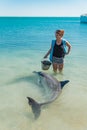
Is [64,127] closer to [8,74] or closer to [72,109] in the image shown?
[72,109]

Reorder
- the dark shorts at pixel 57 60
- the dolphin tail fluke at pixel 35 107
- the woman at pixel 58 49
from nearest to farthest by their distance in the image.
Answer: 1. the dolphin tail fluke at pixel 35 107
2. the woman at pixel 58 49
3. the dark shorts at pixel 57 60

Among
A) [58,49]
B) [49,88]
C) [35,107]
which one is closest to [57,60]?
[58,49]

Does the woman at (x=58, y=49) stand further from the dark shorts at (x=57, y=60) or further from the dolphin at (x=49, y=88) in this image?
the dolphin at (x=49, y=88)

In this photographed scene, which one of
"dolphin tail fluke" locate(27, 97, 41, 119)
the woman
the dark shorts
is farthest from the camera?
the dark shorts

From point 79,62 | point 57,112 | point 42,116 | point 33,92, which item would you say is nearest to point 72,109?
point 57,112

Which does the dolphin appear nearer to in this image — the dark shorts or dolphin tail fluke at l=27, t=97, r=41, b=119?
dolphin tail fluke at l=27, t=97, r=41, b=119

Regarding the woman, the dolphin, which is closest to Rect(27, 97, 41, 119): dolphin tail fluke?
the dolphin

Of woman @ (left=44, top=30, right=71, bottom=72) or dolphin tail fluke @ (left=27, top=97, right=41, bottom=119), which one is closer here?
dolphin tail fluke @ (left=27, top=97, right=41, bottom=119)

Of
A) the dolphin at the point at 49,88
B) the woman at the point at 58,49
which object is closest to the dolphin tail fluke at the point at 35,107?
the dolphin at the point at 49,88

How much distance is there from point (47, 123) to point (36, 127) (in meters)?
0.33

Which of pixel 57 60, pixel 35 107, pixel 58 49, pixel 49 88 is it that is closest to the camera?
pixel 35 107

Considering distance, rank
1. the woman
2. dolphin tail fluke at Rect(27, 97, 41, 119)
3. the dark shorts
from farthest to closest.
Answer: the dark shorts, the woman, dolphin tail fluke at Rect(27, 97, 41, 119)

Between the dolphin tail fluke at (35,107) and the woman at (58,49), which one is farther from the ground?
the woman at (58,49)

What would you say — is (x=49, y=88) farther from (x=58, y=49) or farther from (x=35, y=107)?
(x=58, y=49)
